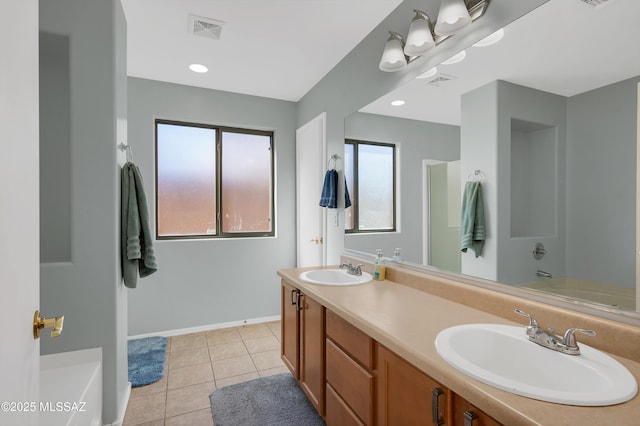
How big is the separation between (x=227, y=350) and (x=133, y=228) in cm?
153

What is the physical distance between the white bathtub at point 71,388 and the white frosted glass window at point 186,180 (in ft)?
5.50

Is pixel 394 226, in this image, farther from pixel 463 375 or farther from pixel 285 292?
pixel 463 375

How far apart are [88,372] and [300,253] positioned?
2.23 metres

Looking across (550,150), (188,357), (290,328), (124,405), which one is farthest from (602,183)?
(188,357)

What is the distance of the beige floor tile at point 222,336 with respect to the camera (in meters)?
3.09

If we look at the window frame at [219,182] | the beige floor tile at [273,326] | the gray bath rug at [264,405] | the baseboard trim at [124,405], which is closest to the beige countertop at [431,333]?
the gray bath rug at [264,405]

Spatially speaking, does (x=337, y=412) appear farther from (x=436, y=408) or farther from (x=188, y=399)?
(x=188, y=399)

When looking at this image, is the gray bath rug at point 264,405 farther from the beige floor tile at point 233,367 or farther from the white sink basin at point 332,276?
the white sink basin at point 332,276

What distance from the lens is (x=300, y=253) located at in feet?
11.8

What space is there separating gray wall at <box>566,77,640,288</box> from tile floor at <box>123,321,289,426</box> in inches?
84.0

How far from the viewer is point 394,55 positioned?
6.18ft

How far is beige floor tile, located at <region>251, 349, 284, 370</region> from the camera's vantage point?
8.50ft

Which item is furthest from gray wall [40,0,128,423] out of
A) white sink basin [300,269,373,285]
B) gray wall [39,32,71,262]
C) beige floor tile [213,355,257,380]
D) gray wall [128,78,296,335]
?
gray wall [128,78,296,335]

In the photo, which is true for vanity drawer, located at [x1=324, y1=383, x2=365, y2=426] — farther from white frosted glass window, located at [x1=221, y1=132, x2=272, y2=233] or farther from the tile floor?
white frosted glass window, located at [x1=221, y1=132, x2=272, y2=233]
